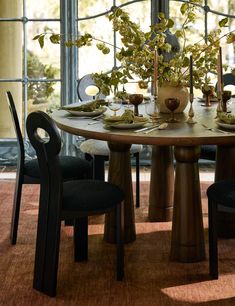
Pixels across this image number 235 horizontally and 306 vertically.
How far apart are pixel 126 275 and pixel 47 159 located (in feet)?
2.36

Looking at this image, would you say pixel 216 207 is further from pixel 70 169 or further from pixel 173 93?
pixel 70 169

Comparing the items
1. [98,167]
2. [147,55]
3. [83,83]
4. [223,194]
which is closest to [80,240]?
[223,194]

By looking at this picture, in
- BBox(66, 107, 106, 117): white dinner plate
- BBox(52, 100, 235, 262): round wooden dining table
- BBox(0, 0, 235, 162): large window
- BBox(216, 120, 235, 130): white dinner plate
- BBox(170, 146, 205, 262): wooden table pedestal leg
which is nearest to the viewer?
BBox(52, 100, 235, 262): round wooden dining table

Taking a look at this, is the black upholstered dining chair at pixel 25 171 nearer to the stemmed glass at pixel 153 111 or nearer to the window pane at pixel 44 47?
the stemmed glass at pixel 153 111

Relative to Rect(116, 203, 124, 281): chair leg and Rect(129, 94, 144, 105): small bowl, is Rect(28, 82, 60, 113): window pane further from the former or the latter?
Rect(116, 203, 124, 281): chair leg

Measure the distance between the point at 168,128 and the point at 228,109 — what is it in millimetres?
778

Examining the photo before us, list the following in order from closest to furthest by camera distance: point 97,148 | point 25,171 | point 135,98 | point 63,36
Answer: point 135,98 < point 25,171 < point 97,148 < point 63,36

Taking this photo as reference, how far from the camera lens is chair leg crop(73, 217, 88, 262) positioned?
148 inches

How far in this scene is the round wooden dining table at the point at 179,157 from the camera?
3.38m

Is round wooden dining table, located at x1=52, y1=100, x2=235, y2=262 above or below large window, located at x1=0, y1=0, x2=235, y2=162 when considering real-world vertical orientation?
below

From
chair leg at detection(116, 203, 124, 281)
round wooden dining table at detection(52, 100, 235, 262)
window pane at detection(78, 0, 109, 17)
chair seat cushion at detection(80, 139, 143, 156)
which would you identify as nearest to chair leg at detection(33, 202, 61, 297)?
chair leg at detection(116, 203, 124, 281)

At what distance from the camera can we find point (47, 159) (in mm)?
3334

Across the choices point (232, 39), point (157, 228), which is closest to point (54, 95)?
point (157, 228)

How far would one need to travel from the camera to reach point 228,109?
Answer: 4.26m
